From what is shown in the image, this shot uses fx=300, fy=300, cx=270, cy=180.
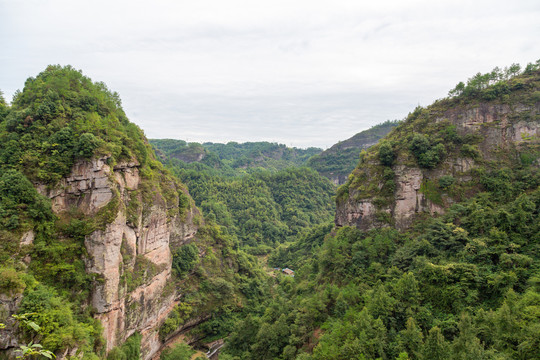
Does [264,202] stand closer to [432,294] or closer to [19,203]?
[432,294]

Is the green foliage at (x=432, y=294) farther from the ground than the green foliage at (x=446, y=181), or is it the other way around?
the green foliage at (x=446, y=181)

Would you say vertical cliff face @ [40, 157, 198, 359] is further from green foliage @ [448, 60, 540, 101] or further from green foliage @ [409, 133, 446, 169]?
green foliage @ [448, 60, 540, 101]

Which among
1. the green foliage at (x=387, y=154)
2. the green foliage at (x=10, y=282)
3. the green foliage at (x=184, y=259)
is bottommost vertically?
the green foliage at (x=184, y=259)

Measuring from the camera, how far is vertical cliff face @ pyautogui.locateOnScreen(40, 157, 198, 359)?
26172mm

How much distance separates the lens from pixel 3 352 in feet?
62.9

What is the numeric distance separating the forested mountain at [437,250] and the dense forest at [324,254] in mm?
147

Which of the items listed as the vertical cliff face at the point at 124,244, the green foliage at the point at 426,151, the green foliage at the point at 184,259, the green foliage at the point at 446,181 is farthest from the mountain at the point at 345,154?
the vertical cliff face at the point at 124,244

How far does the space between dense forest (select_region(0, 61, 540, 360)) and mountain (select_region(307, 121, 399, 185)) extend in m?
A: 91.5

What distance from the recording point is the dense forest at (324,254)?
2145 centimetres

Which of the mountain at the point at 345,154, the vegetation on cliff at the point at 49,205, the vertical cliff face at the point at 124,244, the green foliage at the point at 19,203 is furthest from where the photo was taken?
the mountain at the point at 345,154

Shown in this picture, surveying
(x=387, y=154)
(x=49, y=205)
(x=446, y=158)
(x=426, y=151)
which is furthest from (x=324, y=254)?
(x=49, y=205)

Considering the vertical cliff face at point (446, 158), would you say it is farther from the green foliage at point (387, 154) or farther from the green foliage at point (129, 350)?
the green foliage at point (129, 350)

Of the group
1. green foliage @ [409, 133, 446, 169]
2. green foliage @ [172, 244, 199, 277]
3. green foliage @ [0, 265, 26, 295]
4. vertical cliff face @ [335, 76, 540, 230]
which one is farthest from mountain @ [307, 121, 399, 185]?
green foliage @ [0, 265, 26, 295]

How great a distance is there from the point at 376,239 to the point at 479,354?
17.8 meters
